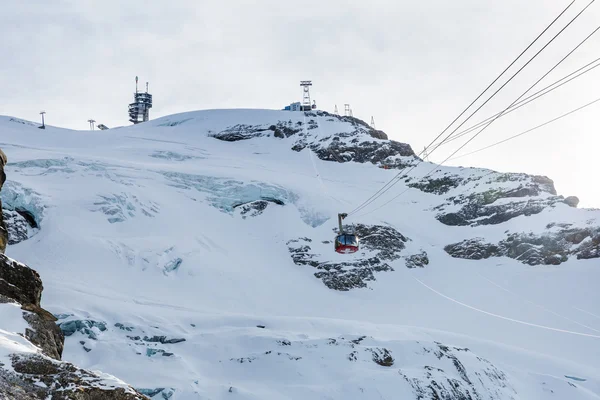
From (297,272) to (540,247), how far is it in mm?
27943

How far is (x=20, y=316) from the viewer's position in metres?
13.1

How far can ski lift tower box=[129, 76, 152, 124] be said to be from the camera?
473 ft

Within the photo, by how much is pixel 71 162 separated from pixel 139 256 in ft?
75.5

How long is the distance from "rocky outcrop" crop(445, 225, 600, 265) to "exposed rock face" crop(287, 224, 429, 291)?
20.3 ft

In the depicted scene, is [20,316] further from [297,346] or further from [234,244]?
[234,244]

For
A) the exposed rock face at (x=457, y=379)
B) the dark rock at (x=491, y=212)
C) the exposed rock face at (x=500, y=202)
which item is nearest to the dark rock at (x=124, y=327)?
the exposed rock face at (x=457, y=379)

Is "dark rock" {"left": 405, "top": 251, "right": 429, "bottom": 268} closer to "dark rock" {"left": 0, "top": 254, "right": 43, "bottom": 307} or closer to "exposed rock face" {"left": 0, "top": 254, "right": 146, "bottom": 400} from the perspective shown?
"dark rock" {"left": 0, "top": 254, "right": 43, "bottom": 307}

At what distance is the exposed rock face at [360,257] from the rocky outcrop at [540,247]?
6.20m

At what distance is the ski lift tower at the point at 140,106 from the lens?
144 m

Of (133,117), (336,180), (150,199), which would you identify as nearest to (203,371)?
(150,199)

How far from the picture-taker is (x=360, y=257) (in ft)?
197

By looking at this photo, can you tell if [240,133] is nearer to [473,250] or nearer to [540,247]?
[473,250]

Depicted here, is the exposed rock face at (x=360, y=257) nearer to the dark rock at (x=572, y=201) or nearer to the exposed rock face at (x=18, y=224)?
the dark rock at (x=572, y=201)

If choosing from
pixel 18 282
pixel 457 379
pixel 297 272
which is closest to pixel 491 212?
pixel 297 272
